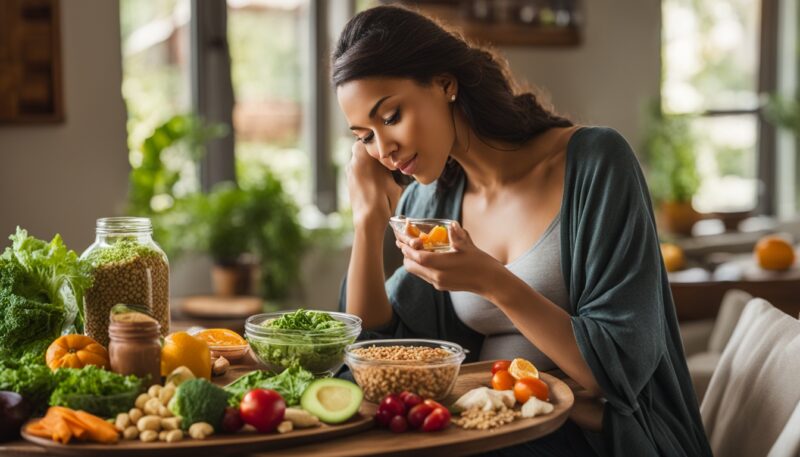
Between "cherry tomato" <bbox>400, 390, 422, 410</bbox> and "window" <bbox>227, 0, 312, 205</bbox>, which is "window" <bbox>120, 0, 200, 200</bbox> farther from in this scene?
"cherry tomato" <bbox>400, 390, 422, 410</bbox>

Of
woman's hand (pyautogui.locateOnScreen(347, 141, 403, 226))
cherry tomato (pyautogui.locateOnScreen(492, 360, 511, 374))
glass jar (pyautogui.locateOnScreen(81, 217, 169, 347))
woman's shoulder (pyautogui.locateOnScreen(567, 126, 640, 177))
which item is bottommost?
cherry tomato (pyautogui.locateOnScreen(492, 360, 511, 374))

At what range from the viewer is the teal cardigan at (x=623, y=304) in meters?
2.06

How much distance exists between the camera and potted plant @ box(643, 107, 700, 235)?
21.3 ft

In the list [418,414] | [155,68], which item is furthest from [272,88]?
[418,414]

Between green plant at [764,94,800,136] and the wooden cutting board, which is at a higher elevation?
green plant at [764,94,800,136]

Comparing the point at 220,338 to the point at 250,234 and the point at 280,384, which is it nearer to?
the point at 280,384

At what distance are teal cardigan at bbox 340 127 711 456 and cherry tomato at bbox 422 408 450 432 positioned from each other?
0.41m

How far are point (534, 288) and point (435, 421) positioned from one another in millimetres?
650

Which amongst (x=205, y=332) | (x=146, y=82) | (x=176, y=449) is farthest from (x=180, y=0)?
(x=176, y=449)

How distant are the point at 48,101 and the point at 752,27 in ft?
15.9

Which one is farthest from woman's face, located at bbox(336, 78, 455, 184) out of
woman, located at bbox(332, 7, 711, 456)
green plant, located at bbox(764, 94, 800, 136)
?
green plant, located at bbox(764, 94, 800, 136)

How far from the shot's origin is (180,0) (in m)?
5.02

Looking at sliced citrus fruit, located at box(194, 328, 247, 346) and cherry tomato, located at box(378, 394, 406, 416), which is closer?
cherry tomato, located at box(378, 394, 406, 416)

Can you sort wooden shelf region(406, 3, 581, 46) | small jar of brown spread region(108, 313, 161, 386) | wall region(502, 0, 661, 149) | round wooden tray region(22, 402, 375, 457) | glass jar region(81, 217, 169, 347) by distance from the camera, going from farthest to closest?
1. wall region(502, 0, 661, 149)
2. wooden shelf region(406, 3, 581, 46)
3. glass jar region(81, 217, 169, 347)
4. small jar of brown spread region(108, 313, 161, 386)
5. round wooden tray region(22, 402, 375, 457)
